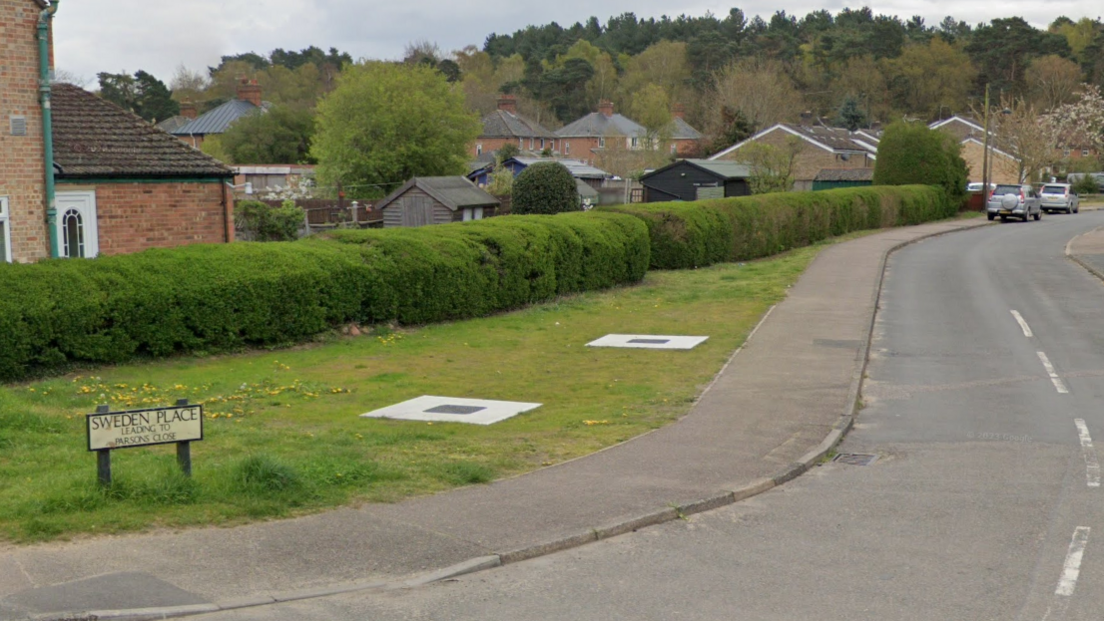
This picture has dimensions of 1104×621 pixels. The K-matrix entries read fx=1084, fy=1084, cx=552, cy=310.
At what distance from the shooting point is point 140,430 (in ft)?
27.6

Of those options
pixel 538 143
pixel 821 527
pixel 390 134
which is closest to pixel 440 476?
pixel 821 527

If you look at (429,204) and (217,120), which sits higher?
(217,120)

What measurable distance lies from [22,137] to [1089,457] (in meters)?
17.4

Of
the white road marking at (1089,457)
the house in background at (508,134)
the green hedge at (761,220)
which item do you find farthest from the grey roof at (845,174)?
the white road marking at (1089,457)

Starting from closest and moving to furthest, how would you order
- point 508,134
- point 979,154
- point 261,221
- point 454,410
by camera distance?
point 454,410
point 261,221
point 979,154
point 508,134

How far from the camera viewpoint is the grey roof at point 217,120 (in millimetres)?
82062

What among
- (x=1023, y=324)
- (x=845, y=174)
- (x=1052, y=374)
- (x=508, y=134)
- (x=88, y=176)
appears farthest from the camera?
(x=508, y=134)

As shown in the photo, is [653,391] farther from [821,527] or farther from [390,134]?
[390,134]

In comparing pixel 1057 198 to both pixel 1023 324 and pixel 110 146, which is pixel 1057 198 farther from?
pixel 110 146

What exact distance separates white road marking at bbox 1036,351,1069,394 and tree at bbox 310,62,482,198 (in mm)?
44448

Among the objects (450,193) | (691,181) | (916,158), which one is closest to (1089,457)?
(450,193)

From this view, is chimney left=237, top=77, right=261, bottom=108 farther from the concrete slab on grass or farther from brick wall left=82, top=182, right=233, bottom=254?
the concrete slab on grass

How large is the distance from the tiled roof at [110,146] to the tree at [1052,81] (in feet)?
294

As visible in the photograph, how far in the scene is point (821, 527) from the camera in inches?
337
